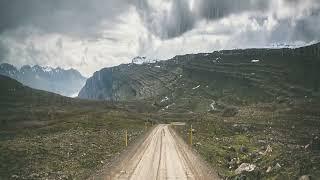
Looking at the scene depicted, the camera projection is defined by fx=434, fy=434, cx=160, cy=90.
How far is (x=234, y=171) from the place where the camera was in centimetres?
4325

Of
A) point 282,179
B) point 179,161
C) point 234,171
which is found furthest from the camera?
point 179,161

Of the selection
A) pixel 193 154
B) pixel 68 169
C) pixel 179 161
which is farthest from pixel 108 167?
pixel 193 154

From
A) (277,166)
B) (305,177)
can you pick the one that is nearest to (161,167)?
(277,166)

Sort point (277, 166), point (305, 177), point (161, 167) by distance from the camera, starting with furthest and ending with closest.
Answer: point (161, 167)
point (277, 166)
point (305, 177)

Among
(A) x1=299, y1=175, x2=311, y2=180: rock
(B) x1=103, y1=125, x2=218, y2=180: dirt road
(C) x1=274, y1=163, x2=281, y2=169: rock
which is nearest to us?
(A) x1=299, y1=175, x2=311, y2=180: rock

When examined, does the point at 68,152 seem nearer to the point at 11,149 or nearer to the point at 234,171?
the point at 11,149

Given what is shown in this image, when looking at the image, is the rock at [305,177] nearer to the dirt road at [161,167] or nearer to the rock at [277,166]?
the rock at [277,166]

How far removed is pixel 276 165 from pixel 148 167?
12416mm

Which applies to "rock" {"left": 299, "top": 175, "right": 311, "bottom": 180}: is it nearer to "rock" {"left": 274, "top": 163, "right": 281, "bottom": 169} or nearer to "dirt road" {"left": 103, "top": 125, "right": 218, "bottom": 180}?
"rock" {"left": 274, "top": 163, "right": 281, "bottom": 169}

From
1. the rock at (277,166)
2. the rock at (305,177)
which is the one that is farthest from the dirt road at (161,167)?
the rock at (305,177)

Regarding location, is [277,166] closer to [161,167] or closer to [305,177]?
[305,177]

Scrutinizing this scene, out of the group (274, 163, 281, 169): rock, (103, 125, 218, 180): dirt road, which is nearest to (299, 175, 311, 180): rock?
(274, 163, 281, 169): rock

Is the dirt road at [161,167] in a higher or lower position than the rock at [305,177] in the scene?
lower

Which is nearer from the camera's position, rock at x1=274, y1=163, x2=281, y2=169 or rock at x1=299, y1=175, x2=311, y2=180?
rock at x1=299, y1=175, x2=311, y2=180
